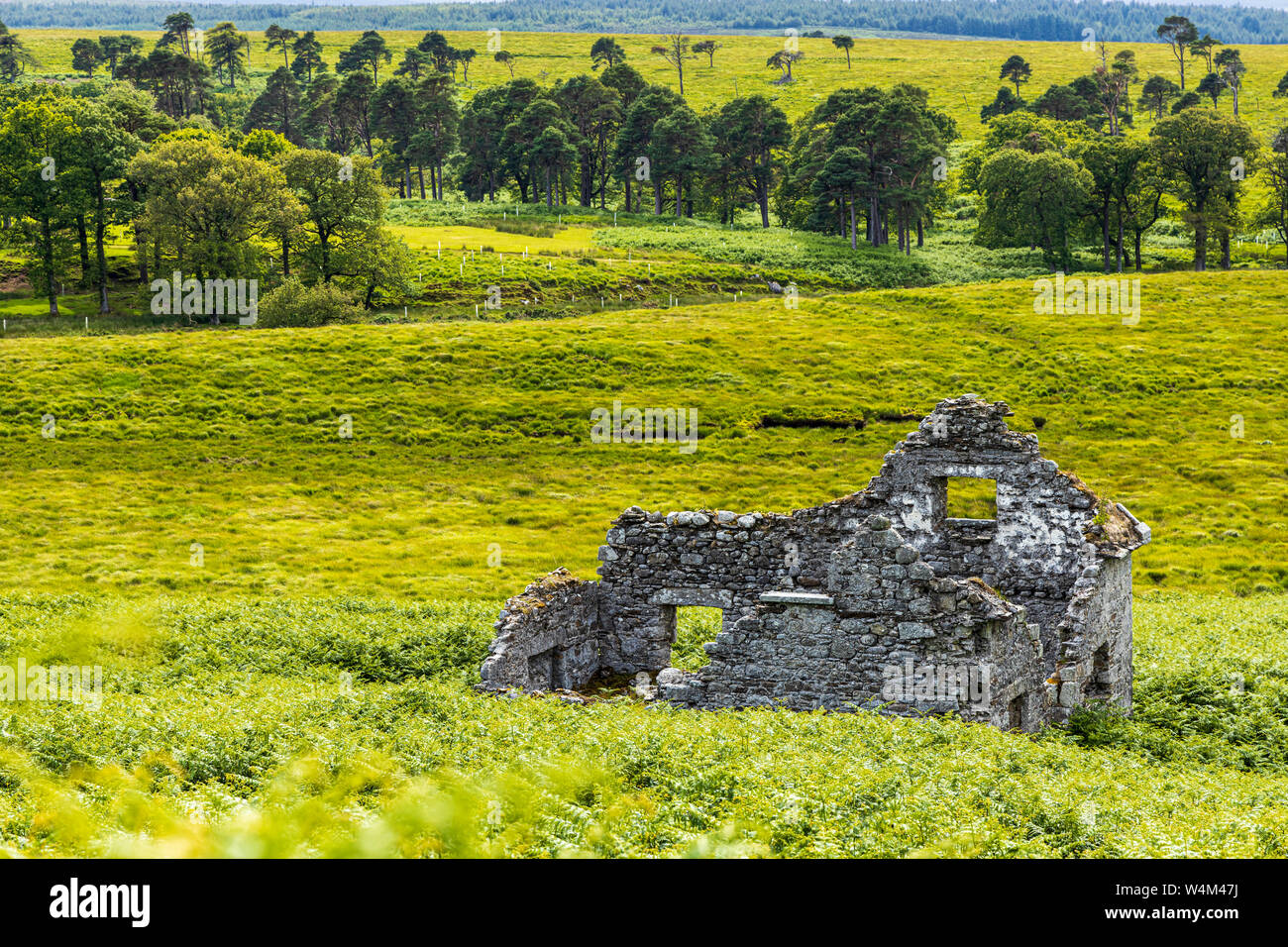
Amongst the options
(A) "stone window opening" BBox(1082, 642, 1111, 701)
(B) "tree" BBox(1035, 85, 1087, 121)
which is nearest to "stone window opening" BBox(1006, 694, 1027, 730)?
→ (A) "stone window opening" BBox(1082, 642, 1111, 701)

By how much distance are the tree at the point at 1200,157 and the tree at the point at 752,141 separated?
129 feet

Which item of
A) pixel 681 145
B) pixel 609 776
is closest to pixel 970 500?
pixel 609 776

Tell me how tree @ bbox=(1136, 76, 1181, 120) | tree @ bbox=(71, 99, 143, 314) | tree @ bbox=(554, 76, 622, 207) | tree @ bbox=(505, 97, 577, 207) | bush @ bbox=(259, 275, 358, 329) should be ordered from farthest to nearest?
tree @ bbox=(1136, 76, 1181, 120) → tree @ bbox=(554, 76, 622, 207) → tree @ bbox=(505, 97, 577, 207) → tree @ bbox=(71, 99, 143, 314) → bush @ bbox=(259, 275, 358, 329)

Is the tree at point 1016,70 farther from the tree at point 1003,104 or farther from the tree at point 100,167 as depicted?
the tree at point 100,167

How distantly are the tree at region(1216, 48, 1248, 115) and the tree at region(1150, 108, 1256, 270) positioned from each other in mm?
82763

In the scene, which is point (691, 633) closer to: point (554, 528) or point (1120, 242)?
point (554, 528)

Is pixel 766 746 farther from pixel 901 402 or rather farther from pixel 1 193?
pixel 1 193

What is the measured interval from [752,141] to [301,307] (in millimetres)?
62388

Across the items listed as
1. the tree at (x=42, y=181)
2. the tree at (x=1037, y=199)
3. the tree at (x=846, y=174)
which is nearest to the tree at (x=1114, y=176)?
the tree at (x=1037, y=199)

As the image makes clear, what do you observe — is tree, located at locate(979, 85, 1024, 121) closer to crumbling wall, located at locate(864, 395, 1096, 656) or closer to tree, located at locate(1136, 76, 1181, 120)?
tree, located at locate(1136, 76, 1181, 120)

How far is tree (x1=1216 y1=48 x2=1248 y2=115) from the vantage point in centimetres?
17475

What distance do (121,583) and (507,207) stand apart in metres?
89.8

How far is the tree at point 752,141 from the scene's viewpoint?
12438cm

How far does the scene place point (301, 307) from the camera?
7781 cm
